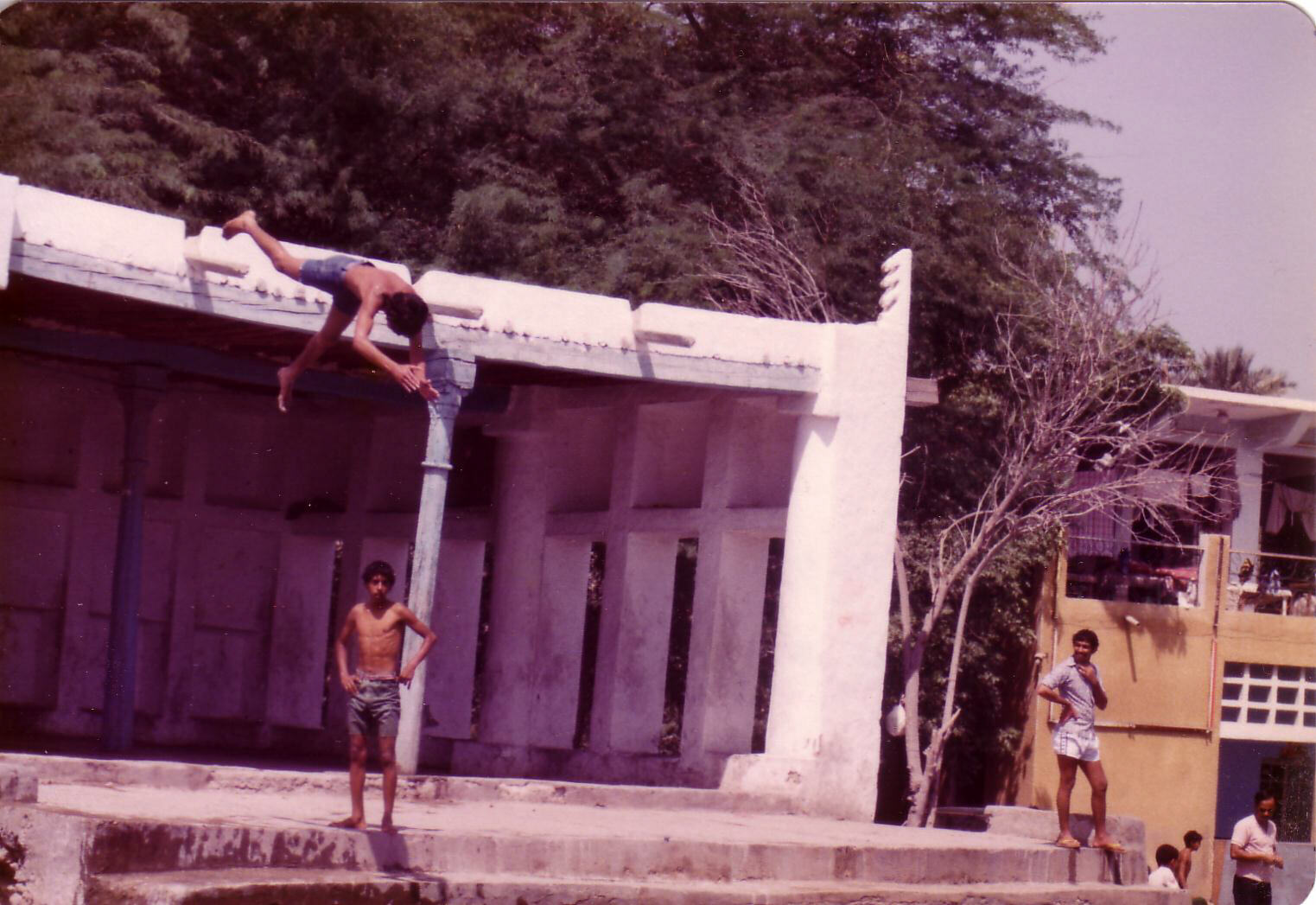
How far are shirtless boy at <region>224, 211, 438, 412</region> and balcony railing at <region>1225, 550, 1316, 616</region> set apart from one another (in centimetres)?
1547

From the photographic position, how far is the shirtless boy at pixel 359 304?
28.0 ft

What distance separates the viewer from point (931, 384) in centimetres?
1421

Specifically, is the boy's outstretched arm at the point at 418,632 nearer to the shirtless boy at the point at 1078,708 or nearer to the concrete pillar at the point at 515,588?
the shirtless boy at the point at 1078,708

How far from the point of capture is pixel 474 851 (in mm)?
8648

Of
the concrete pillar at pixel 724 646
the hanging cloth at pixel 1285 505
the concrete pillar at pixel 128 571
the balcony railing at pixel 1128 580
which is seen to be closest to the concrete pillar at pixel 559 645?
the concrete pillar at pixel 724 646

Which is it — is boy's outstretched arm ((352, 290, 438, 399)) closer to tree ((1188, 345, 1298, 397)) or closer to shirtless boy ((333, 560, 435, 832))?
shirtless boy ((333, 560, 435, 832))

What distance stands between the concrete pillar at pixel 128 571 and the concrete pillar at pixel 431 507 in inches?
97.3

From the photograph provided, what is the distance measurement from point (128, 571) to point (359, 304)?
191 inches

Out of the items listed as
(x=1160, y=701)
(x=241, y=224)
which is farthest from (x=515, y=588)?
(x=1160, y=701)

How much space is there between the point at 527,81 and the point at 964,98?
5.35m

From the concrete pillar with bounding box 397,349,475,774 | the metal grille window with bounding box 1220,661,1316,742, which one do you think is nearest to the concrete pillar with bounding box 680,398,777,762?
the concrete pillar with bounding box 397,349,475,774

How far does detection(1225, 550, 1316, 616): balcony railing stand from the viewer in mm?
21984

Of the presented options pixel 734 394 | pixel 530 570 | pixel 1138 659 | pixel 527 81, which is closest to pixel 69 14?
pixel 527 81

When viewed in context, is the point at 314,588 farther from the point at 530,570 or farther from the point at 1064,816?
the point at 1064,816
